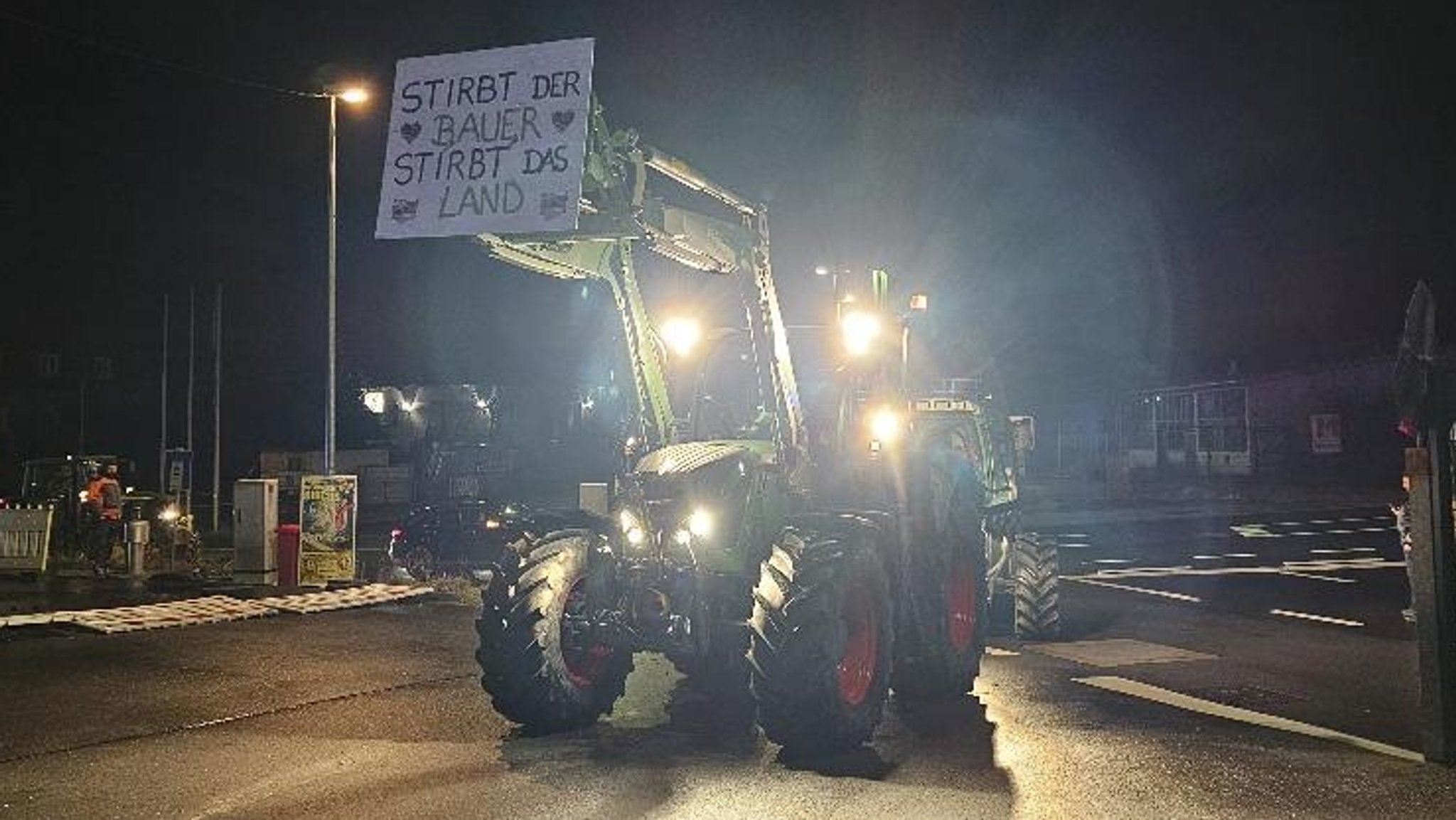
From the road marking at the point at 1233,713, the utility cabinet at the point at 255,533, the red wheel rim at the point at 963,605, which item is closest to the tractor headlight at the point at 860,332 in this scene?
the red wheel rim at the point at 963,605

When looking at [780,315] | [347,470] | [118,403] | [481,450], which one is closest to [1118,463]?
[481,450]

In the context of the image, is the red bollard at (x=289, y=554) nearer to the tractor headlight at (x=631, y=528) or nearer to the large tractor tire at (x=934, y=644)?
the tractor headlight at (x=631, y=528)

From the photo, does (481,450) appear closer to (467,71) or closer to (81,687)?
(81,687)

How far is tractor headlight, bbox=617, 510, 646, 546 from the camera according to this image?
371 inches

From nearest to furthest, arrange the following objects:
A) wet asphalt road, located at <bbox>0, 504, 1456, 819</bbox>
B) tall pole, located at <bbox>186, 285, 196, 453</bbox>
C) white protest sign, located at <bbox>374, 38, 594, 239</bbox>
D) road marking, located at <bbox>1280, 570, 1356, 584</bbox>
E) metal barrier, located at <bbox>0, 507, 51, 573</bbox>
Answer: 1. wet asphalt road, located at <bbox>0, 504, 1456, 819</bbox>
2. white protest sign, located at <bbox>374, 38, 594, 239</bbox>
3. road marking, located at <bbox>1280, 570, 1356, 584</bbox>
4. metal barrier, located at <bbox>0, 507, 51, 573</bbox>
5. tall pole, located at <bbox>186, 285, 196, 453</bbox>

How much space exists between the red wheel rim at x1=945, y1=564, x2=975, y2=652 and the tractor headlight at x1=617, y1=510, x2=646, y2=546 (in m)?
3.04

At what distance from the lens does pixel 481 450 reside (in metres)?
34.8

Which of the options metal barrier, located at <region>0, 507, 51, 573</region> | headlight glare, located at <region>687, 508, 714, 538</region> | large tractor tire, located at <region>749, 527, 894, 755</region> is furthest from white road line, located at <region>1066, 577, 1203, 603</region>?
metal barrier, located at <region>0, 507, 51, 573</region>

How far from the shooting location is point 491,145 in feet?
26.6

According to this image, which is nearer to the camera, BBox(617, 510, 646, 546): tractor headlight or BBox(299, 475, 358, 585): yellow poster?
BBox(617, 510, 646, 546): tractor headlight

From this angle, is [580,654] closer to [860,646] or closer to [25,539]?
[860,646]

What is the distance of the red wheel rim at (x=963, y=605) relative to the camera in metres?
11.0

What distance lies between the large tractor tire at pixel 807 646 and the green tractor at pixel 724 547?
1 centimetres

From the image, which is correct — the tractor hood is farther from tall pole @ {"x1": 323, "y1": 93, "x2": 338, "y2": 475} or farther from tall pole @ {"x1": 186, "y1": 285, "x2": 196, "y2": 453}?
tall pole @ {"x1": 186, "y1": 285, "x2": 196, "y2": 453}
